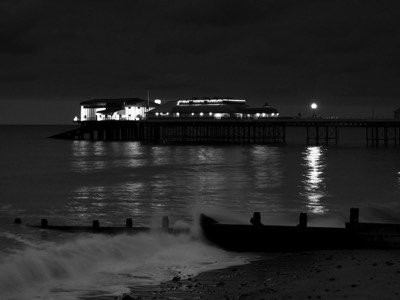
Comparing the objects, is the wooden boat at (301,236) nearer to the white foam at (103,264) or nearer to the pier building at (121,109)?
the white foam at (103,264)

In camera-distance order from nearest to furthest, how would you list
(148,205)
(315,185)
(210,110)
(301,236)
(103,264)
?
(103,264), (301,236), (148,205), (315,185), (210,110)

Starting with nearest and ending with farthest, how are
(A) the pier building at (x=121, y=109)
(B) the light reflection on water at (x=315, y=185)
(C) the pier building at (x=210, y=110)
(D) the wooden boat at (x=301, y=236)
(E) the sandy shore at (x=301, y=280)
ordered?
(E) the sandy shore at (x=301, y=280), (D) the wooden boat at (x=301, y=236), (B) the light reflection on water at (x=315, y=185), (C) the pier building at (x=210, y=110), (A) the pier building at (x=121, y=109)

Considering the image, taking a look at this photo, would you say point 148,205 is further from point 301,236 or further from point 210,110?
point 210,110

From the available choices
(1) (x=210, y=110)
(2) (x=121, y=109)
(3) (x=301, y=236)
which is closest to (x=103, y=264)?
(3) (x=301, y=236)

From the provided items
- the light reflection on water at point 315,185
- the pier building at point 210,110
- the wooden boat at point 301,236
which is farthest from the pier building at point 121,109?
the wooden boat at point 301,236

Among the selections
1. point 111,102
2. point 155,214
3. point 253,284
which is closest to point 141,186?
point 155,214

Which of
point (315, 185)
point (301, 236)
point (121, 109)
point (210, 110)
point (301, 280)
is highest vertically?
point (121, 109)

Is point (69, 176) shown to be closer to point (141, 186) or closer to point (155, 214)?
point (141, 186)

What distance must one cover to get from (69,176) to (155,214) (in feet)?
78.0

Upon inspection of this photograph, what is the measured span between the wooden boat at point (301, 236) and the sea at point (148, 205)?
0.55 m

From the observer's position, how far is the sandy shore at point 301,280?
1361 centimetres

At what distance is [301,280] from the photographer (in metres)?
14.9

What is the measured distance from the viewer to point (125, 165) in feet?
201

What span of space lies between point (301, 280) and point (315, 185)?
28805 millimetres
